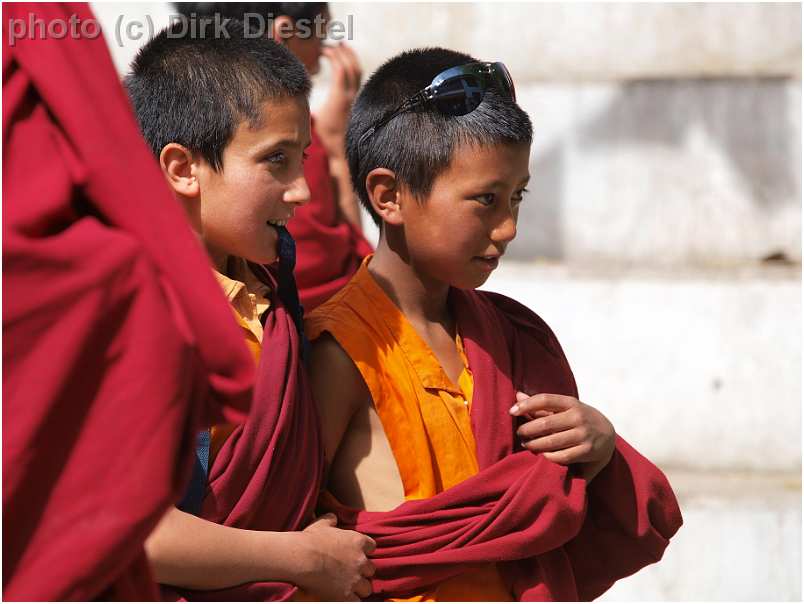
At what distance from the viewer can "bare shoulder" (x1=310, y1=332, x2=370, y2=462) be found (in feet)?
6.53

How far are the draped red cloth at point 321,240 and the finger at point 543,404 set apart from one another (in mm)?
1420

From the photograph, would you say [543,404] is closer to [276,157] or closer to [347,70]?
[276,157]

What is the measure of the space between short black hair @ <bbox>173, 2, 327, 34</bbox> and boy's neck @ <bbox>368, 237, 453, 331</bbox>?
181cm

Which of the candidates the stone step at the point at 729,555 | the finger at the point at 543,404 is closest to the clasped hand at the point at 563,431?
the finger at the point at 543,404

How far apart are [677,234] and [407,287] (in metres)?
2.63

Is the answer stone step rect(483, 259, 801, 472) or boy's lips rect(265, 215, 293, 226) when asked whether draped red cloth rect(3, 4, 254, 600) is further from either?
stone step rect(483, 259, 801, 472)

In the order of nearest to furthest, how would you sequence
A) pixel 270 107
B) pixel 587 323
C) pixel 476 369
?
pixel 270 107
pixel 476 369
pixel 587 323

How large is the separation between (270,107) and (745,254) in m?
3.02

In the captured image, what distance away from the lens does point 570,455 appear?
206cm

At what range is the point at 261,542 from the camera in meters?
1.79

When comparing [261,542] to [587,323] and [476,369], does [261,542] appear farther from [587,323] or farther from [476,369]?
[587,323]

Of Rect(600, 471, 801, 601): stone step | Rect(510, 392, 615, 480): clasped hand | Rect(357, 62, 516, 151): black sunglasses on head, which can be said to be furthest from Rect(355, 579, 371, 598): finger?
Rect(600, 471, 801, 601): stone step

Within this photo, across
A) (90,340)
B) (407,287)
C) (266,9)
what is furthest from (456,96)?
(266,9)

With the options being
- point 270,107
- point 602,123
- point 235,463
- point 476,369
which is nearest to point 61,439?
point 235,463
